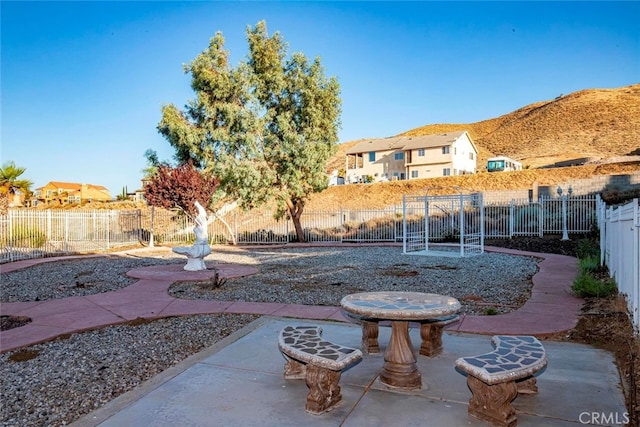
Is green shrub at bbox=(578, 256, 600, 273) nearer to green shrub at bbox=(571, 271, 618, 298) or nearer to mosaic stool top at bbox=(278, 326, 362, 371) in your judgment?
green shrub at bbox=(571, 271, 618, 298)

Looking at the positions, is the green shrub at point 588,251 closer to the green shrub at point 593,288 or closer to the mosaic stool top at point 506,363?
the green shrub at point 593,288

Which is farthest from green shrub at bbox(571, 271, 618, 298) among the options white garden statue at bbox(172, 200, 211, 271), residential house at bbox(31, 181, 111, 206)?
residential house at bbox(31, 181, 111, 206)

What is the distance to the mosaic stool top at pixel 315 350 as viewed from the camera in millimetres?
2982

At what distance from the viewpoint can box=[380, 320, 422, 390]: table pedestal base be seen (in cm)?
340

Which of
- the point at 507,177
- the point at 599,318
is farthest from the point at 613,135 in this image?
the point at 599,318

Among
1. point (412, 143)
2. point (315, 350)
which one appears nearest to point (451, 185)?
point (412, 143)

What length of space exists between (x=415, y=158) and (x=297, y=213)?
99.3 ft

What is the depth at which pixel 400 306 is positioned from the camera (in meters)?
3.59

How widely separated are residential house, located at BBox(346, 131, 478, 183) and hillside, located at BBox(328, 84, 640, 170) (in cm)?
837

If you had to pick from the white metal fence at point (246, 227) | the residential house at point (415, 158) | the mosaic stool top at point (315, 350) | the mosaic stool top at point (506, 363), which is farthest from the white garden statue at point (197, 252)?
the residential house at point (415, 158)

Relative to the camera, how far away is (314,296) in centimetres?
733

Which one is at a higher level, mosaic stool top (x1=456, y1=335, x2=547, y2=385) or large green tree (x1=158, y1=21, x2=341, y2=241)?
large green tree (x1=158, y1=21, x2=341, y2=241)

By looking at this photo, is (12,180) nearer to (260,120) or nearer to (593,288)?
(260,120)

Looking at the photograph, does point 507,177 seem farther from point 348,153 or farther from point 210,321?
point 210,321
